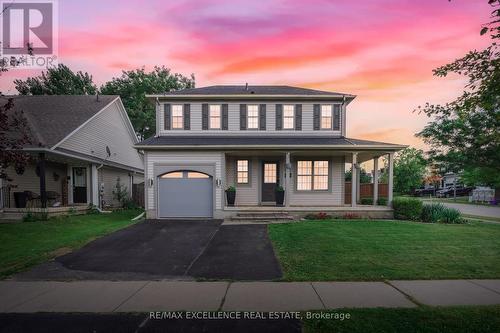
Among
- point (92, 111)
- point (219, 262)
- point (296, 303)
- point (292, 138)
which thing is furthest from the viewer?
point (92, 111)

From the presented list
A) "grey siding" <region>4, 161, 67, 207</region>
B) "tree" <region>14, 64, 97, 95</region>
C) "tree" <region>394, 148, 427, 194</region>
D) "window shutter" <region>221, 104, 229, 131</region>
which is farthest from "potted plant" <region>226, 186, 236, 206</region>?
"tree" <region>14, 64, 97, 95</region>

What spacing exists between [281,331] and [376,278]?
2828mm

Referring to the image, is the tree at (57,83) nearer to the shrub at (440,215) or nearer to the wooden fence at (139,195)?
the wooden fence at (139,195)

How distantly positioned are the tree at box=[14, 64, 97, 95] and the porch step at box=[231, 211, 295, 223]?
33.2 metres

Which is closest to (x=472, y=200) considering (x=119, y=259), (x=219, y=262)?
(x=219, y=262)

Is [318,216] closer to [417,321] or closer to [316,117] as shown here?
A: [316,117]

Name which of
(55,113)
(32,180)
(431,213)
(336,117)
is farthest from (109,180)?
(431,213)

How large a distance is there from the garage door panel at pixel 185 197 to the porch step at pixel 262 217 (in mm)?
1772

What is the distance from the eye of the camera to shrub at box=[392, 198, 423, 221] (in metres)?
12.6

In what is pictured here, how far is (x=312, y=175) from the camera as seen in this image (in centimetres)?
1481

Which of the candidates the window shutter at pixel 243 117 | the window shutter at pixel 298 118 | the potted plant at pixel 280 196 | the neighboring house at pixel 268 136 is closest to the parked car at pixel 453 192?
the neighboring house at pixel 268 136

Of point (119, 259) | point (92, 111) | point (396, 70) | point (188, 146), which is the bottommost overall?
point (119, 259)

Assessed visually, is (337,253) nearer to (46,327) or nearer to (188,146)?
(46,327)

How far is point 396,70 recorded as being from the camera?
15383 mm
